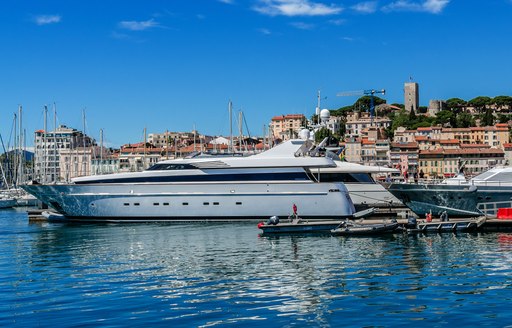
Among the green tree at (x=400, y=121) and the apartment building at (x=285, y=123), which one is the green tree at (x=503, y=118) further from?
the apartment building at (x=285, y=123)

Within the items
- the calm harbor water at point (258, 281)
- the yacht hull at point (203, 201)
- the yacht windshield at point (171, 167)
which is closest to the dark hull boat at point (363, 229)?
the calm harbor water at point (258, 281)

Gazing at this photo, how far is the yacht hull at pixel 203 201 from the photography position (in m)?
36.5

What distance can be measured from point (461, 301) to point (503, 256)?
7738 mm

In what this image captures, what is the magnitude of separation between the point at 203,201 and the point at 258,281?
18.6 meters

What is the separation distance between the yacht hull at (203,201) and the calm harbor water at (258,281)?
640cm

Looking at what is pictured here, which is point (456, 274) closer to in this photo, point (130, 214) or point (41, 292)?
point (41, 292)

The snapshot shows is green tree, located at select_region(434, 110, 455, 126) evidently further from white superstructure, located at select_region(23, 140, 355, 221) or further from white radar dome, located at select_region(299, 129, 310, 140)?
white superstructure, located at select_region(23, 140, 355, 221)

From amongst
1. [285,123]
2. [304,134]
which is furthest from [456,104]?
[304,134]

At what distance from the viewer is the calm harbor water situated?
1486 centimetres

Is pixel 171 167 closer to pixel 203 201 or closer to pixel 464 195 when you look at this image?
pixel 203 201

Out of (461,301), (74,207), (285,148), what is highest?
(285,148)

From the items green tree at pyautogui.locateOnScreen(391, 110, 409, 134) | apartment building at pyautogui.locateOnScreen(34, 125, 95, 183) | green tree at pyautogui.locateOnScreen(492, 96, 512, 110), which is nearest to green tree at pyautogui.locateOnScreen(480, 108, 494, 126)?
green tree at pyautogui.locateOnScreen(391, 110, 409, 134)

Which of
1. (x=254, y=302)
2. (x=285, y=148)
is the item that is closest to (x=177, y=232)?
(x=285, y=148)

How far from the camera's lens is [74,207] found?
38.8 m
